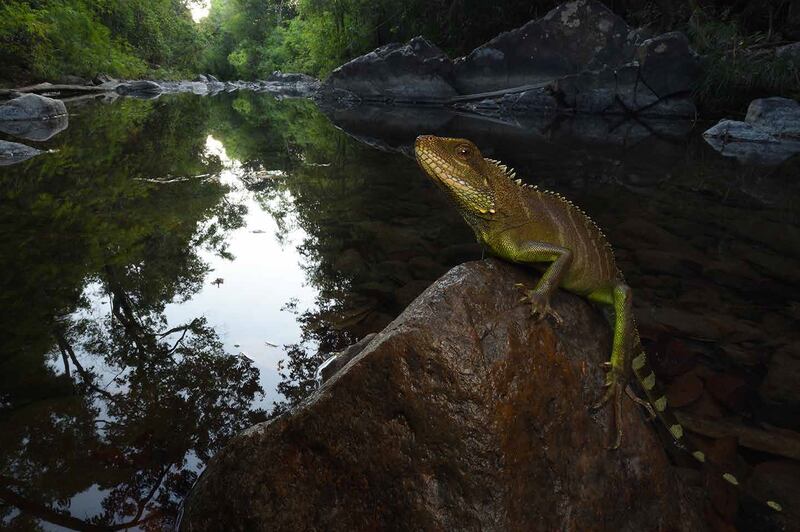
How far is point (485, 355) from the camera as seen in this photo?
7.93ft

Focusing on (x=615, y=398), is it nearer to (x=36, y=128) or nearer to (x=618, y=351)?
(x=618, y=351)

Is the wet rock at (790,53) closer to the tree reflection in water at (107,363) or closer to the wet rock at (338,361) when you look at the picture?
the tree reflection in water at (107,363)

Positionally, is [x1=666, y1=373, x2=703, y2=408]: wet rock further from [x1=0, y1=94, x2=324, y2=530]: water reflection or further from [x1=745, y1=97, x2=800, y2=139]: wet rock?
[x1=745, y1=97, x2=800, y2=139]: wet rock

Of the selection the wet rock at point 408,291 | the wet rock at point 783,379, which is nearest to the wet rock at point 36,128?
the wet rock at point 408,291

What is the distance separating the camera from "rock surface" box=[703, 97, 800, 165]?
52.5 feet

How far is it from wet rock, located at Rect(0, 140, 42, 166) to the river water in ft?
1.60

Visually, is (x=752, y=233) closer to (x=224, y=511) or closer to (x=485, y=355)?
(x=485, y=355)

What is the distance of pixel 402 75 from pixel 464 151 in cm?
2803

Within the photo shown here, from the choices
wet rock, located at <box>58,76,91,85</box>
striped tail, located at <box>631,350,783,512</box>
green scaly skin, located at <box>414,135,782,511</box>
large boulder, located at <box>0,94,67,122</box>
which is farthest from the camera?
wet rock, located at <box>58,76,91,85</box>

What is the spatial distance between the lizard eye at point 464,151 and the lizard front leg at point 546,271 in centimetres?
58

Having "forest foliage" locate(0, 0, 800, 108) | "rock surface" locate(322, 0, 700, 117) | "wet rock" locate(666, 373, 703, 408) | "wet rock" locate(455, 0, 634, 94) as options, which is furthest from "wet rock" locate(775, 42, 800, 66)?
"wet rock" locate(666, 373, 703, 408)

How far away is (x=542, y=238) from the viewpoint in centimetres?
295

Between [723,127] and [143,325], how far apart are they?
60.5 ft

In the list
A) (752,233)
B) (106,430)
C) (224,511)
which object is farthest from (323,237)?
(752,233)
